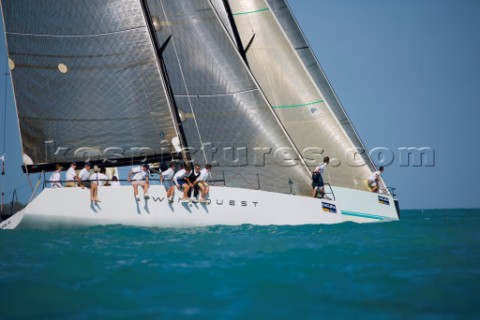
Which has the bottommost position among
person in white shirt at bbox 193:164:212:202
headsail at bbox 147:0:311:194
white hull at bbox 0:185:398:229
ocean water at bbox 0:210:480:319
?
ocean water at bbox 0:210:480:319

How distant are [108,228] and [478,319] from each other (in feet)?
30.9

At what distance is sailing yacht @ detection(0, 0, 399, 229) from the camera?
14062 millimetres

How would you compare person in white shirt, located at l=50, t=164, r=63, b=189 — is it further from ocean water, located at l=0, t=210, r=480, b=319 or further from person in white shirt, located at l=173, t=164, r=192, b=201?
person in white shirt, located at l=173, t=164, r=192, b=201

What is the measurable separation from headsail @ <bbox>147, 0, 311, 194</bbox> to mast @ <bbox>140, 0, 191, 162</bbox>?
0.20 m

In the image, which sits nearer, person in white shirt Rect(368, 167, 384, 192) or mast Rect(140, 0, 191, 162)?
mast Rect(140, 0, 191, 162)

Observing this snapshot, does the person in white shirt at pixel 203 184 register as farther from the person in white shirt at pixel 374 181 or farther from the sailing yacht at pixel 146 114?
the person in white shirt at pixel 374 181

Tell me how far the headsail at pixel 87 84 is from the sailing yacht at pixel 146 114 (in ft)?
0.09

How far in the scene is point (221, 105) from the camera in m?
15.9

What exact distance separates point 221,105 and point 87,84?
12.2 feet

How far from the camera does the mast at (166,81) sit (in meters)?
15.0

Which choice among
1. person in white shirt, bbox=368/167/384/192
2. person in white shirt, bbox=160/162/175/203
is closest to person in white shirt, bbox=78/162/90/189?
person in white shirt, bbox=160/162/175/203

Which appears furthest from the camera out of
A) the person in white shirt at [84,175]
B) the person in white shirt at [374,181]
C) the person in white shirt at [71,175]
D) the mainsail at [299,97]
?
the mainsail at [299,97]

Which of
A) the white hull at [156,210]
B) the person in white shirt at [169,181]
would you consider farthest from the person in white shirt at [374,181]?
the person in white shirt at [169,181]

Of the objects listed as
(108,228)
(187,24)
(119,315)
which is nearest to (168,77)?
(187,24)
